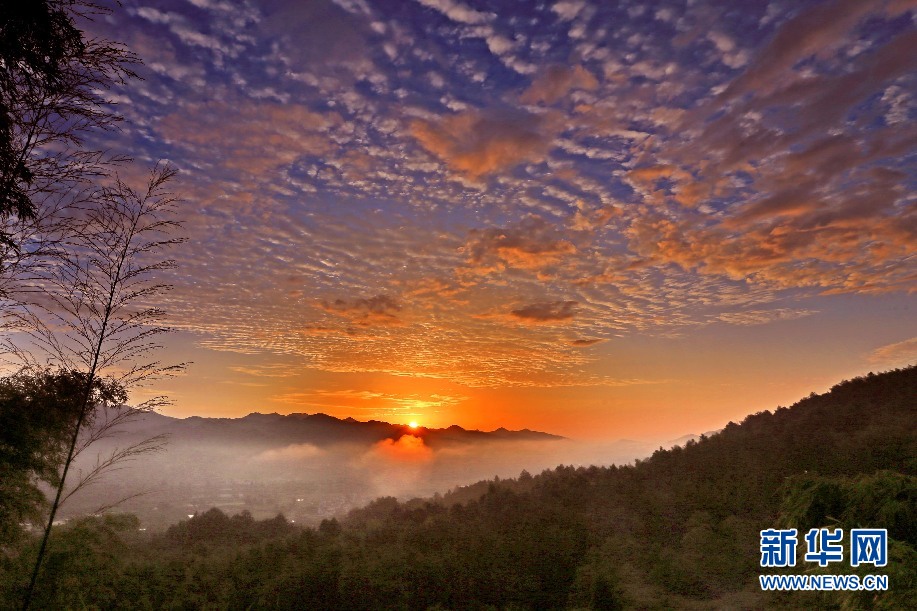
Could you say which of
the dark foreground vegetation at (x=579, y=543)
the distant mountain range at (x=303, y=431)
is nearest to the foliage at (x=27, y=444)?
the dark foreground vegetation at (x=579, y=543)

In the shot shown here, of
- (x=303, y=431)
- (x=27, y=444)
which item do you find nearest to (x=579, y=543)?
(x=27, y=444)

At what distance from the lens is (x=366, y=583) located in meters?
25.3

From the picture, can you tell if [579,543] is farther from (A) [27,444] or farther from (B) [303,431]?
(B) [303,431]

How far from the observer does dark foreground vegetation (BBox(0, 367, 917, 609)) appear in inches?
314

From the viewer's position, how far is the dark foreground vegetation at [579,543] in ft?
26.2

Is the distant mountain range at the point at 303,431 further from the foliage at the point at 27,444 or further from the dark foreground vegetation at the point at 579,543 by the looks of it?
the foliage at the point at 27,444

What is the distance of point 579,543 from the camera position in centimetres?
3366

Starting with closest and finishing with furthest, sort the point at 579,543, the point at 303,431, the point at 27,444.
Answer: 1. the point at 27,444
2. the point at 579,543
3. the point at 303,431

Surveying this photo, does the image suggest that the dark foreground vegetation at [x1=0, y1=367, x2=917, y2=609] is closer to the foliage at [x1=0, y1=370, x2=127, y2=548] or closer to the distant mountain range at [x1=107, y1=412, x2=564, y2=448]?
the foliage at [x1=0, y1=370, x2=127, y2=548]

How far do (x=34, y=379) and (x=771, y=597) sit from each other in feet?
88.0

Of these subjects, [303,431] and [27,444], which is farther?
[303,431]

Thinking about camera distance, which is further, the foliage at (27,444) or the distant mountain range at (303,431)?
the distant mountain range at (303,431)

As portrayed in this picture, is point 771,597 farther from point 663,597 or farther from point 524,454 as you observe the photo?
point 524,454

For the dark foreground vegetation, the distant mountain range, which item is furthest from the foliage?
the distant mountain range
